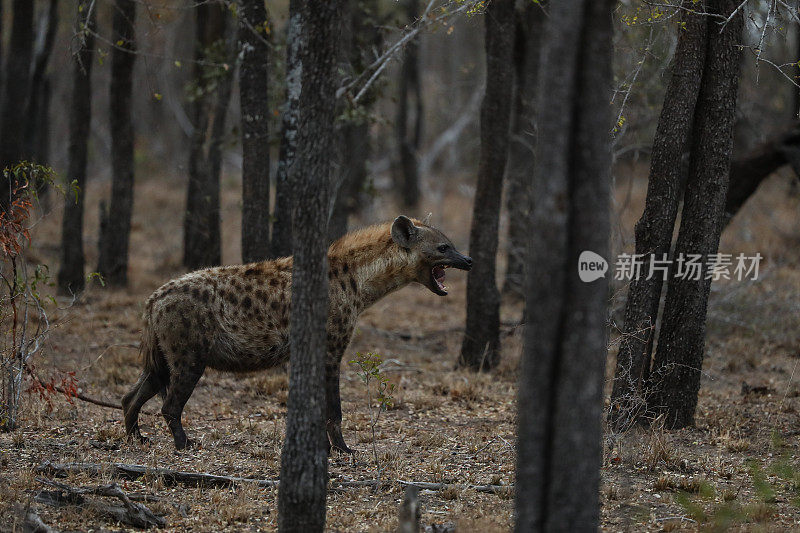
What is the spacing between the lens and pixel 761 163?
10.9 metres

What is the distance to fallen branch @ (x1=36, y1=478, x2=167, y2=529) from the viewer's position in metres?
5.20

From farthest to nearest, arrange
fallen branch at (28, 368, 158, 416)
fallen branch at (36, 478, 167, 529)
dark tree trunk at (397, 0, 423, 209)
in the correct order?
dark tree trunk at (397, 0, 423, 209) < fallen branch at (28, 368, 158, 416) < fallen branch at (36, 478, 167, 529)

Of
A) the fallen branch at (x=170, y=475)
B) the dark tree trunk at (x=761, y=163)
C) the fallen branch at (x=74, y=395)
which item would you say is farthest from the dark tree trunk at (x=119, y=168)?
the dark tree trunk at (x=761, y=163)

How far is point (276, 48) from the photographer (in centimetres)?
1185

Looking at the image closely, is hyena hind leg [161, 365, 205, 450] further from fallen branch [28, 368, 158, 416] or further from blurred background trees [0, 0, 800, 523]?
blurred background trees [0, 0, 800, 523]

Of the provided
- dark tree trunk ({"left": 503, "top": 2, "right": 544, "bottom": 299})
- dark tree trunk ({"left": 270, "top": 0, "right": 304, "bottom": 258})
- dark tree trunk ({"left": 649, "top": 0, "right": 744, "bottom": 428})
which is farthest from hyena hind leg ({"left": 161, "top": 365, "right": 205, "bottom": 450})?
dark tree trunk ({"left": 503, "top": 2, "right": 544, "bottom": 299})

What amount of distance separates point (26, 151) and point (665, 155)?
12918mm

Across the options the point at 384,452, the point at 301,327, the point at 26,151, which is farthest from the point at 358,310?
the point at 26,151

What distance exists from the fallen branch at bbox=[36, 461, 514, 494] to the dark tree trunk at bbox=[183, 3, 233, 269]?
6481mm

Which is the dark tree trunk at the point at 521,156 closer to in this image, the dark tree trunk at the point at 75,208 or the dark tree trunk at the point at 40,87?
the dark tree trunk at the point at 75,208

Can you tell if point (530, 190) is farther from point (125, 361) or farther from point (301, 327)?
point (301, 327)

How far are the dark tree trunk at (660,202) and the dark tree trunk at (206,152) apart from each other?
21.9 ft

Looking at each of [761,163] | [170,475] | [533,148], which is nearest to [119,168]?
[533,148]

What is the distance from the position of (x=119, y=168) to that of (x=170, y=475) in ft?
25.6
